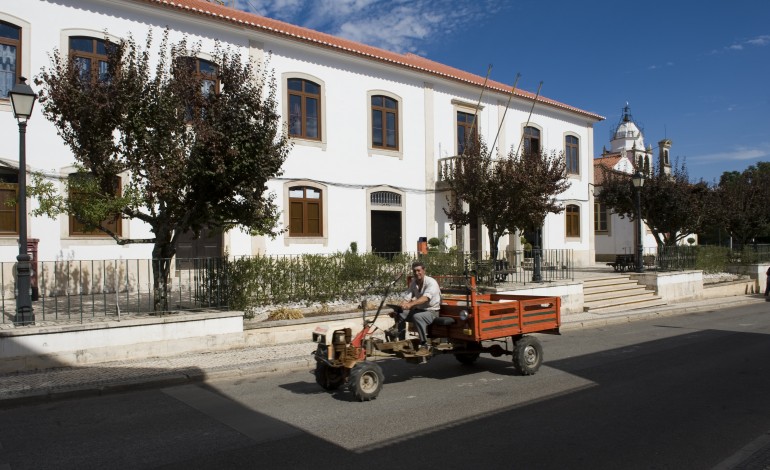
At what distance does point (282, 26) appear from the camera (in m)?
20.2

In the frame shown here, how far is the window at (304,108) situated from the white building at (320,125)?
4cm

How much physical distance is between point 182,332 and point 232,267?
1722 millimetres

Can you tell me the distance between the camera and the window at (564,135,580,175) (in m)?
28.1

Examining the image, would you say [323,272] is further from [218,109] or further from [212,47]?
[212,47]

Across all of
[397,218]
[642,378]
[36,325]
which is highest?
[397,218]

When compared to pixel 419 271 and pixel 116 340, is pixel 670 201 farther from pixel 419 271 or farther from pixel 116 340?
pixel 116 340

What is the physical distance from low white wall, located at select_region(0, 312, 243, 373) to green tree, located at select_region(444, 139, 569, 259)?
29.9ft

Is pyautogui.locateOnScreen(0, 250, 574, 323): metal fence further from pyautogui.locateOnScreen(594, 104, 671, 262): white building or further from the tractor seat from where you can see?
pyautogui.locateOnScreen(594, 104, 671, 262): white building

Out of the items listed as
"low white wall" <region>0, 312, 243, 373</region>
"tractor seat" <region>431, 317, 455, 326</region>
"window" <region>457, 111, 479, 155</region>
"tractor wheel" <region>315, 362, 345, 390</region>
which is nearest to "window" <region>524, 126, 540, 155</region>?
"window" <region>457, 111, 479, 155</region>

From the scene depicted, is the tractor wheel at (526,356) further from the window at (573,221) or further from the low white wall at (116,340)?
the window at (573,221)

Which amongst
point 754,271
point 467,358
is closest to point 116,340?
point 467,358

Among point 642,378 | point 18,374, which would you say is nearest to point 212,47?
point 18,374

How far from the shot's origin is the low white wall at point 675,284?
1964 centimetres

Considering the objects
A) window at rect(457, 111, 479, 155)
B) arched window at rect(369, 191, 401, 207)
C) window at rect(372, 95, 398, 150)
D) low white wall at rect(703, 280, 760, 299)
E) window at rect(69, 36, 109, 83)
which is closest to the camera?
window at rect(69, 36, 109, 83)
